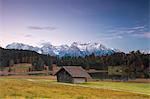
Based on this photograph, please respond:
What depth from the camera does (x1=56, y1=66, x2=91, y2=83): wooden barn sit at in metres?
49.9

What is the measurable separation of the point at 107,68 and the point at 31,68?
14.3 meters

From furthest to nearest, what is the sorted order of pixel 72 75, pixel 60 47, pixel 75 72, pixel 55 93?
pixel 75 72 < pixel 72 75 < pixel 60 47 < pixel 55 93

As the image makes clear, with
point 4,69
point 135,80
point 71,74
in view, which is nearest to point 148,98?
point 71,74

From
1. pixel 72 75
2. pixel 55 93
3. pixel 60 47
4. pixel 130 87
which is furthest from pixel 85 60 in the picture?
pixel 55 93

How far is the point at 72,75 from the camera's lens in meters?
49.6

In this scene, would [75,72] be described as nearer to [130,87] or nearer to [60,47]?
[60,47]

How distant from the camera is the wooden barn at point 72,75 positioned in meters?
49.9

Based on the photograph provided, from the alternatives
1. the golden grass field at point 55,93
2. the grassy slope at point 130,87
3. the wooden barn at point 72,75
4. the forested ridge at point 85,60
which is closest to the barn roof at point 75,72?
the wooden barn at point 72,75

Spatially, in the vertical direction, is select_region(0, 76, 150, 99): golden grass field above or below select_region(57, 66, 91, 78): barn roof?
below

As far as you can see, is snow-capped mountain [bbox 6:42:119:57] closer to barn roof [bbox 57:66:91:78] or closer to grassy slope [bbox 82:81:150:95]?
barn roof [bbox 57:66:91:78]

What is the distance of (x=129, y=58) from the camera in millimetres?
61781

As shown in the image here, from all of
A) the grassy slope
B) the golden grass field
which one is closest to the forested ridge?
the grassy slope

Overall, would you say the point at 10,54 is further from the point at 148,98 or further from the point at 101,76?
the point at 148,98

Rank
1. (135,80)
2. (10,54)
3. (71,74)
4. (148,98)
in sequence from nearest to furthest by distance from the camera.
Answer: (148,98)
(71,74)
(135,80)
(10,54)
